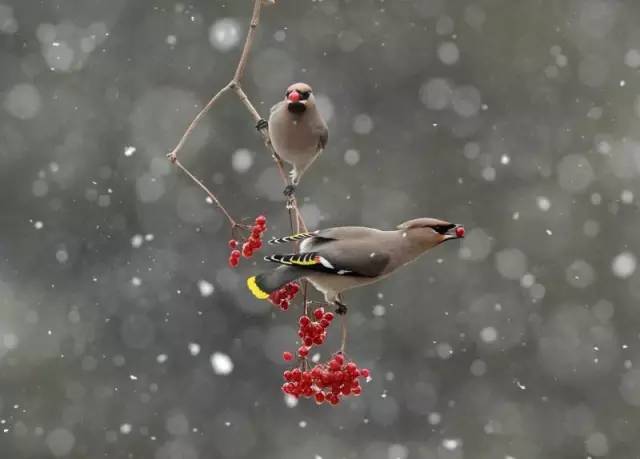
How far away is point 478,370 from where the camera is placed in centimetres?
692

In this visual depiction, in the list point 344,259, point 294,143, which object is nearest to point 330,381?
point 344,259

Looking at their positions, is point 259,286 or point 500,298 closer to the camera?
point 259,286

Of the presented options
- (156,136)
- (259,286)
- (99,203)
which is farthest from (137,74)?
(259,286)

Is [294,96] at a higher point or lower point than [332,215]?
higher

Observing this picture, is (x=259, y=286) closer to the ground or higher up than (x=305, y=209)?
higher up

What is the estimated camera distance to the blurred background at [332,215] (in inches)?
255

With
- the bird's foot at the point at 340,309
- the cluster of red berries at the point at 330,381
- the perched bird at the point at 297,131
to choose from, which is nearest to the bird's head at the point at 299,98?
the perched bird at the point at 297,131

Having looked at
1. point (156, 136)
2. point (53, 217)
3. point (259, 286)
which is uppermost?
point (259, 286)

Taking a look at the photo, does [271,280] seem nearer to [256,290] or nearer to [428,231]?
[256,290]

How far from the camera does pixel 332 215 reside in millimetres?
6508

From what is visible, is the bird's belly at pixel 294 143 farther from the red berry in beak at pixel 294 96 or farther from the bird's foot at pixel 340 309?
the bird's foot at pixel 340 309

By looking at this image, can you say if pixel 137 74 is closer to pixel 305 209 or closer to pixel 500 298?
pixel 305 209

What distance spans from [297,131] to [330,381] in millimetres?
553

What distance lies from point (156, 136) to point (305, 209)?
1085mm
